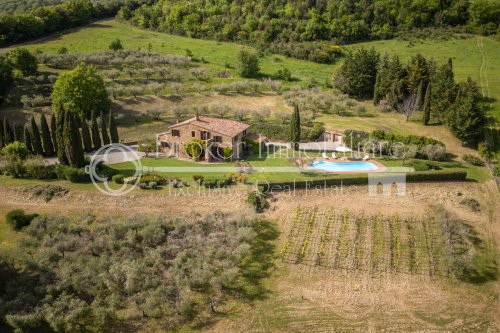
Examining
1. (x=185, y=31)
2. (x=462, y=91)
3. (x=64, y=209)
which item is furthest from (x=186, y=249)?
(x=185, y=31)

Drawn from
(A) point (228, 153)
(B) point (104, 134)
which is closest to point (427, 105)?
(A) point (228, 153)

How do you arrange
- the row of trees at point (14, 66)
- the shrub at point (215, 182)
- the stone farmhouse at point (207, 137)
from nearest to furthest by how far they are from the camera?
the shrub at point (215, 182)
the stone farmhouse at point (207, 137)
the row of trees at point (14, 66)

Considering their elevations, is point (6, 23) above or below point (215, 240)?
above

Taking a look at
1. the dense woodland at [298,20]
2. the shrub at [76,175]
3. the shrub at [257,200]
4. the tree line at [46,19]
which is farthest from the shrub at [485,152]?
the tree line at [46,19]

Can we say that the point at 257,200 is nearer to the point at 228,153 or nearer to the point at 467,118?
the point at 228,153

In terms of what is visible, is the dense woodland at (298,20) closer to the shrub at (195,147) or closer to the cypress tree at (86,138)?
the shrub at (195,147)

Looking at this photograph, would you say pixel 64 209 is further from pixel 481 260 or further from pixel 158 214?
pixel 481 260
